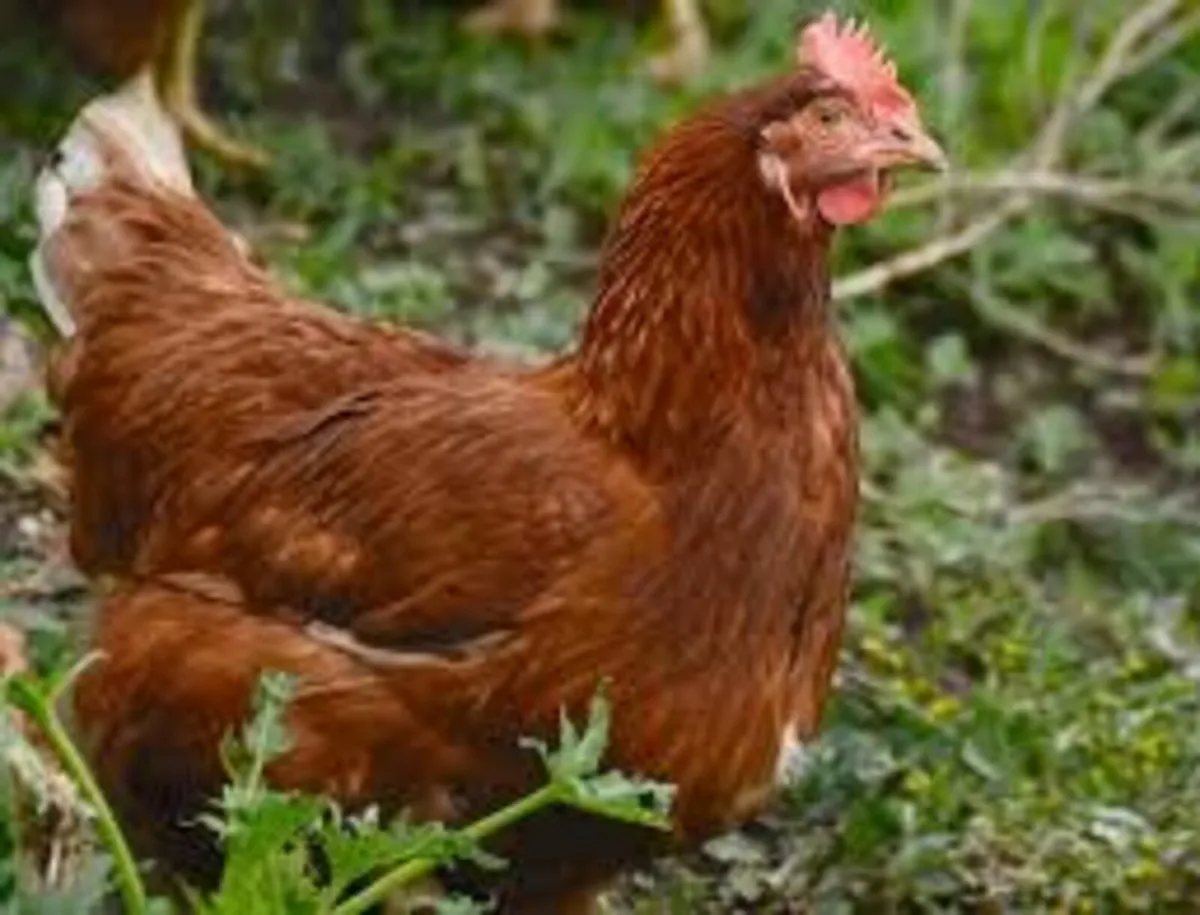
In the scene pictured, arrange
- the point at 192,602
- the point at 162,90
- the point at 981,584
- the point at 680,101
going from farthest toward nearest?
the point at 680,101
the point at 162,90
the point at 981,584
the point at 192,602

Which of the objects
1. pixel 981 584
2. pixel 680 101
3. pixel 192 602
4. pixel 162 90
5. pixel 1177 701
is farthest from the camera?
pixel 680 101

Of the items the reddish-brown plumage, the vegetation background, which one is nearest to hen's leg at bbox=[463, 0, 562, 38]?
the vegetation background

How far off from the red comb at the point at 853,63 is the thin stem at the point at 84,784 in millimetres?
1198

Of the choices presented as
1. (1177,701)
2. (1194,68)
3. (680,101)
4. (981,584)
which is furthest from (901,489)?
(1194,68)

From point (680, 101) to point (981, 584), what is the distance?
175 cm

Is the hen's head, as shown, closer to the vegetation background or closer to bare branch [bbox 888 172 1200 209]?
the vegetation background

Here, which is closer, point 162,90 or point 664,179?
point 664,179

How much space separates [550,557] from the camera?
492cm

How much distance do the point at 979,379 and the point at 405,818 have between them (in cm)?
330

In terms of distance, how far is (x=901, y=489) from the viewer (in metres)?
7.01

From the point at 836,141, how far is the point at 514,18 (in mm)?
3624

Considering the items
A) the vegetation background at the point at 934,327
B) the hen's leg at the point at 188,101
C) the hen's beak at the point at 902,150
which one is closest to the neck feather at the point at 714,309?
the hen's beak at the point at 902,150

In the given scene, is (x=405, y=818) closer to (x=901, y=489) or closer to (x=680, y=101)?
(x=901, y=489)

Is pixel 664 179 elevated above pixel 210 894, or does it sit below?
above
